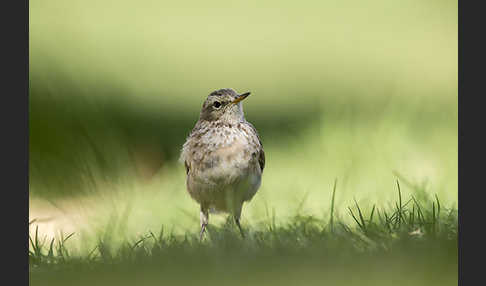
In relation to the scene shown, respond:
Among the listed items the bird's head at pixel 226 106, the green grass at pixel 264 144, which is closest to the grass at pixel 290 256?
the green grass at pixel 264 144

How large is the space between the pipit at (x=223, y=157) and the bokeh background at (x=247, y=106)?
0.30 metres

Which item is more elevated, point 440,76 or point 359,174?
point 440,76

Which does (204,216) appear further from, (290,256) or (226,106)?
(290,256)

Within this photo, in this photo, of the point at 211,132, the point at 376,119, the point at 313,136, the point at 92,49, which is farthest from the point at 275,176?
the point at 92,49

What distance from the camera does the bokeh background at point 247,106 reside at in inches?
249

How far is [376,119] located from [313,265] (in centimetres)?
373

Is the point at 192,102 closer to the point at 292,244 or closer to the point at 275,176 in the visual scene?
the point at 275,176

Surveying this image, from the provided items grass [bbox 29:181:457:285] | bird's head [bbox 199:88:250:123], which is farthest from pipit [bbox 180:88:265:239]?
grass [bbox 29:181:457:285]

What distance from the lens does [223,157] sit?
5.63m

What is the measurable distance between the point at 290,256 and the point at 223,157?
4.93 feet

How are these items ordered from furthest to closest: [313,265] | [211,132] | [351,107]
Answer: [351,107], [211,132], [313,265]

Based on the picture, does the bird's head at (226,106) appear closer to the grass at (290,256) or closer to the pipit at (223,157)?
the pipit at (223,157)

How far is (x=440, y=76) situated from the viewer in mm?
7727

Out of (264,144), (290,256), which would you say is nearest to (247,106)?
(264,144)
